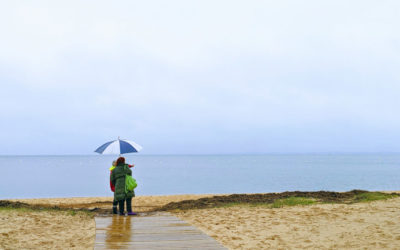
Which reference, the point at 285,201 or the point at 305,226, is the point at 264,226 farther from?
the point at 285,201

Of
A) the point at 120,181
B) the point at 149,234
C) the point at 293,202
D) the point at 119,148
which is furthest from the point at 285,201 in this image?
the point at 149,234

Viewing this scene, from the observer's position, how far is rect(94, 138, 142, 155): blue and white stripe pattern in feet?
36.2

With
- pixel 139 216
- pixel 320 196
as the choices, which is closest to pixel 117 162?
pixel 139 216

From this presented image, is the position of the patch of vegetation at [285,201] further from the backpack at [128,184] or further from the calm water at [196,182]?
the calm water at [196,182]

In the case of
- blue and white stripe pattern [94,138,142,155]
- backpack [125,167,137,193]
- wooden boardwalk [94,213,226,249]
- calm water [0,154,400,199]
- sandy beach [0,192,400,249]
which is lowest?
calm water [0,154,400,199]

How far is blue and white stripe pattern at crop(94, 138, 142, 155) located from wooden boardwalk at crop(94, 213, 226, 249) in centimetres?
199

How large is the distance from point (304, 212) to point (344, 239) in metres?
3.41

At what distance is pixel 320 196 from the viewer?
597 inches

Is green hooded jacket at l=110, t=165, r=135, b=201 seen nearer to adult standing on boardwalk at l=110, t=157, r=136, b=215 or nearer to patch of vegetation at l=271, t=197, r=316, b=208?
adult standing on boardwalk at l=110, t=157, r=136, b=215

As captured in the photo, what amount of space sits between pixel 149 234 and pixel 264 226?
10.4ft

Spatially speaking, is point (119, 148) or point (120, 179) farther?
point (119, 148)

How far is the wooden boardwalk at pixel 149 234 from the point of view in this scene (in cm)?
691

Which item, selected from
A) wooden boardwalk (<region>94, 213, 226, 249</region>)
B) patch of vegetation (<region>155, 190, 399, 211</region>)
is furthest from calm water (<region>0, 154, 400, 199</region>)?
wooden boardwalk (<region>94, 213, 226, 249</region>)

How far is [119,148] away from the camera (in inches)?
437
